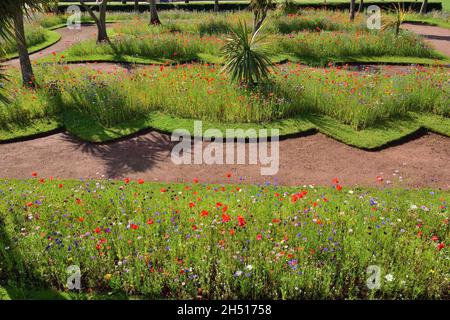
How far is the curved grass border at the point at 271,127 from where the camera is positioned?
34.0 feet

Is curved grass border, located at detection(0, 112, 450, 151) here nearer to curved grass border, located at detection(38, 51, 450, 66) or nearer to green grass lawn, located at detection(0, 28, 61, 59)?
curved grass border, located at detection(38, 51, 450, 66)

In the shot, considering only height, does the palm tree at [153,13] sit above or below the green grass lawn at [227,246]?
above

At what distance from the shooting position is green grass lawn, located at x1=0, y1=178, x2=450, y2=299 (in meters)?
5.22

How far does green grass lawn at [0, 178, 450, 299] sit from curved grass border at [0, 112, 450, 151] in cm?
347

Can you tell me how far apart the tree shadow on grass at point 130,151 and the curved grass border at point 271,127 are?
203 mm

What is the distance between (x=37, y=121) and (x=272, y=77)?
24.7 feet

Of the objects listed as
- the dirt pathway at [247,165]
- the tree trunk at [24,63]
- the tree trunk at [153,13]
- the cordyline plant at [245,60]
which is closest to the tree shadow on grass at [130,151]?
the dirt pathway at [247,165]

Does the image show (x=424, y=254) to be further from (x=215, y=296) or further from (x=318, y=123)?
(x=318, y=123)

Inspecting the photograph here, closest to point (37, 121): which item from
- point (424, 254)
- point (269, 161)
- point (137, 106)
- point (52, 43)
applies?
point (137, 106)

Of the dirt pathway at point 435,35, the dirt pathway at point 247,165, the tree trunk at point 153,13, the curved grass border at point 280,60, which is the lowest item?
the dirt pathway at point 247,165

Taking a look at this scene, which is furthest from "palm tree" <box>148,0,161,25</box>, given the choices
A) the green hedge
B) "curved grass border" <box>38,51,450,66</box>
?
the green hedge

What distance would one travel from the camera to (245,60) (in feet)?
40.3

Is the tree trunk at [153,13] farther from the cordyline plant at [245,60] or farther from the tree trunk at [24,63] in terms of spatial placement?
the cordyline plant at [245,60]

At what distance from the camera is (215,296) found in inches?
205
